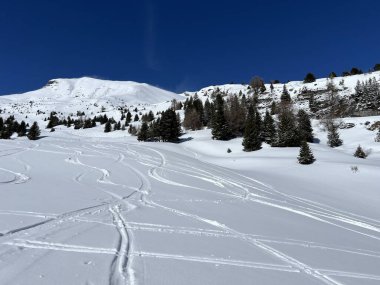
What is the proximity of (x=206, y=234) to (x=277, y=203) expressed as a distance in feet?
24.0

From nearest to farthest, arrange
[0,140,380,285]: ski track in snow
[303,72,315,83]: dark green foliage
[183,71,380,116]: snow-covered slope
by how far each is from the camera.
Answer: [0,140,380,285]: ski track in snow < [183,71,380,116]: snow-covered slope < [303,72,315,83]: dark green foliage

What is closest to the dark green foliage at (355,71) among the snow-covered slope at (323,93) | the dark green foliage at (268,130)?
the snow-covered slope at (323,93)

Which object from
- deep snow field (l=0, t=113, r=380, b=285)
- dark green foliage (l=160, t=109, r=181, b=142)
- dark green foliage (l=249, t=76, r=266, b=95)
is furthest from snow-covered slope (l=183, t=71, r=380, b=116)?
deep snow field (l=0, t=113, r=380, b=285)

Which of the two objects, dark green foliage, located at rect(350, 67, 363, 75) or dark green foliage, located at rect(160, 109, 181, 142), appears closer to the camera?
dark green foliage, located at rect(160, 109, 181, 142)

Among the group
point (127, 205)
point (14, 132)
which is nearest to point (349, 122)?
point (127, 205)

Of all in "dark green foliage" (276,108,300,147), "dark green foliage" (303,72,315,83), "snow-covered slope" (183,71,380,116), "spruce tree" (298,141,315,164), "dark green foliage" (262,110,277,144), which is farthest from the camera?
"dark green foliage" (303,72,315,83)

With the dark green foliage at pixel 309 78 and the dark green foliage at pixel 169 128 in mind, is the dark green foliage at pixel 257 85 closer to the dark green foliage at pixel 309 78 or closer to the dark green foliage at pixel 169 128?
the dark green foliage at pixel 309 78

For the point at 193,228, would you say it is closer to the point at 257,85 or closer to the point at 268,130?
the point at 268,130

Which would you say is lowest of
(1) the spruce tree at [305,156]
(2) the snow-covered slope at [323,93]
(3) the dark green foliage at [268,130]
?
(1) the spruce tree at [305,156]

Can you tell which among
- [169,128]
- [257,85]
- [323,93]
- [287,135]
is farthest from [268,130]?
[257,85]

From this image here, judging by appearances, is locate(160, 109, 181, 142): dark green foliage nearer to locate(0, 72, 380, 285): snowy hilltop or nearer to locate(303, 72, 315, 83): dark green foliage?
locate(0, 72, 380, 285): snowy hilltop

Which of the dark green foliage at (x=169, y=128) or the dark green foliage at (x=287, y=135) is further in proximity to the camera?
the dark green foliage at (x=169, y=128)

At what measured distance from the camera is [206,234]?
743 cm

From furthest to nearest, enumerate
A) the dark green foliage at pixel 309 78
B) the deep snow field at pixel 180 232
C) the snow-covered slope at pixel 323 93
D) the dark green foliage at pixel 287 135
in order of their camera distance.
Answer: the dark green foliage at pixel 309 78
the snow-covered slope at pixel 323 93
the dark green foliage at pixel 287 135
the deep snow field at pixel 180 232
